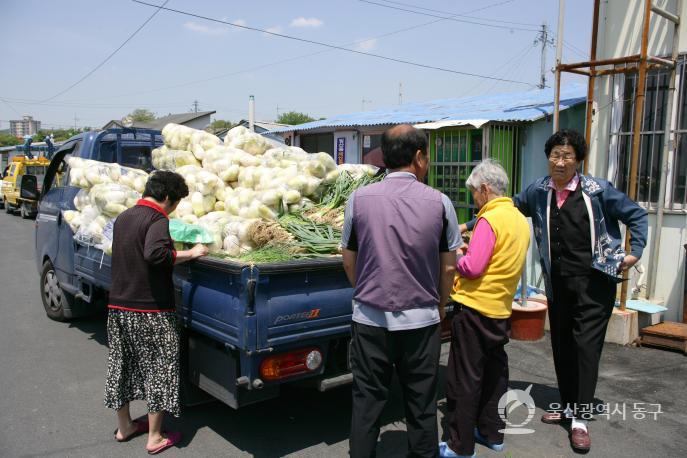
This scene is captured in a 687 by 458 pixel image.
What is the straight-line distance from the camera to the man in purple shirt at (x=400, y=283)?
8.32ft

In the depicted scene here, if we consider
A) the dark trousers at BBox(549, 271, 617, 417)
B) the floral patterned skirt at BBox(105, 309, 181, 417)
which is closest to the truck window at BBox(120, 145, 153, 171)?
the floral patterned skirt at BBox(105, 309, 181, 417)

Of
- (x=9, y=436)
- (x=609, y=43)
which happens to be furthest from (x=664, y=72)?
(x=9, y=436)

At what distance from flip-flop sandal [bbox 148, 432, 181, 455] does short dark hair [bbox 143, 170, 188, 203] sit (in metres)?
1.57

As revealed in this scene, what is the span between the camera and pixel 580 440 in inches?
138

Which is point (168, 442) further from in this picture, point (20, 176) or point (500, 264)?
point (20, 176)

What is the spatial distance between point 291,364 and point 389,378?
2.37 feet

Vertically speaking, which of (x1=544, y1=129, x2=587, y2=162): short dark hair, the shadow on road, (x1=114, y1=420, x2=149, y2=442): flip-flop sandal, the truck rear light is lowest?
the shadow on road

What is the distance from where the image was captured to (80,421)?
3910 millimetres

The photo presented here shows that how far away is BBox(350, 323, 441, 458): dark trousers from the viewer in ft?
8.59

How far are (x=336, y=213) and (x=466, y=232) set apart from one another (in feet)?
3.35

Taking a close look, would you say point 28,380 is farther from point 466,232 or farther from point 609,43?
point 609,43

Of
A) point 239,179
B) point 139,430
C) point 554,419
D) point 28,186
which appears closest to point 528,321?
point 554,419

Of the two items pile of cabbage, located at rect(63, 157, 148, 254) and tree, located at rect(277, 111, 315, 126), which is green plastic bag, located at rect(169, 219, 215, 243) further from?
tree, located at rect(277, 111, 315, 126)

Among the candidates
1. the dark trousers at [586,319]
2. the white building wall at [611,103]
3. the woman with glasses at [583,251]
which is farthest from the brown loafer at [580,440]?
the white building wall at [611,103]
